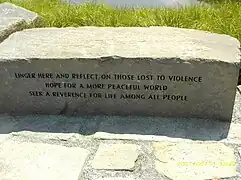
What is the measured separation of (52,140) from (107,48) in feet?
2.40

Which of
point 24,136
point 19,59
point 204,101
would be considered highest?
point 19,59

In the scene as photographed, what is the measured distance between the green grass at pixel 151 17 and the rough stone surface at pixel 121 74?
45.2 inches

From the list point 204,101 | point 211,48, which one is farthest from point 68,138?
point 211,48

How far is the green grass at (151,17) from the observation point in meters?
4.36

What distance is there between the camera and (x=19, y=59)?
118 inches

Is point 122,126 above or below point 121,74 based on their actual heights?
below

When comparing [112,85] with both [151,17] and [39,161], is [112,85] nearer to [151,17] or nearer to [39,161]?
[39,161]

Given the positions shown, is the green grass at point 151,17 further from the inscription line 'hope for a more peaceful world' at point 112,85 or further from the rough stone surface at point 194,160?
the rough stone surface at point 194,160

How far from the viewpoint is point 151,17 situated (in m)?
4.55

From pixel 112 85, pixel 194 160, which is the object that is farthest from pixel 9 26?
pixel 194 160

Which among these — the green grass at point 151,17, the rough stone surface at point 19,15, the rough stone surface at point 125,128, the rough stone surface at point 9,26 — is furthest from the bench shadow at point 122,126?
the green grass at point 151,17

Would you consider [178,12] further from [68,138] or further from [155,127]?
[68,138]

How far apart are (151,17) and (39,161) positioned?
2379 millimetres

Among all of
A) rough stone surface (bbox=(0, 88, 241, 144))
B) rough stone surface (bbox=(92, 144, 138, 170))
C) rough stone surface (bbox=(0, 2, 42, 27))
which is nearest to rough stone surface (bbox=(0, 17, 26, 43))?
rough stone surface (bbox=(0, 2, 42, 27))
